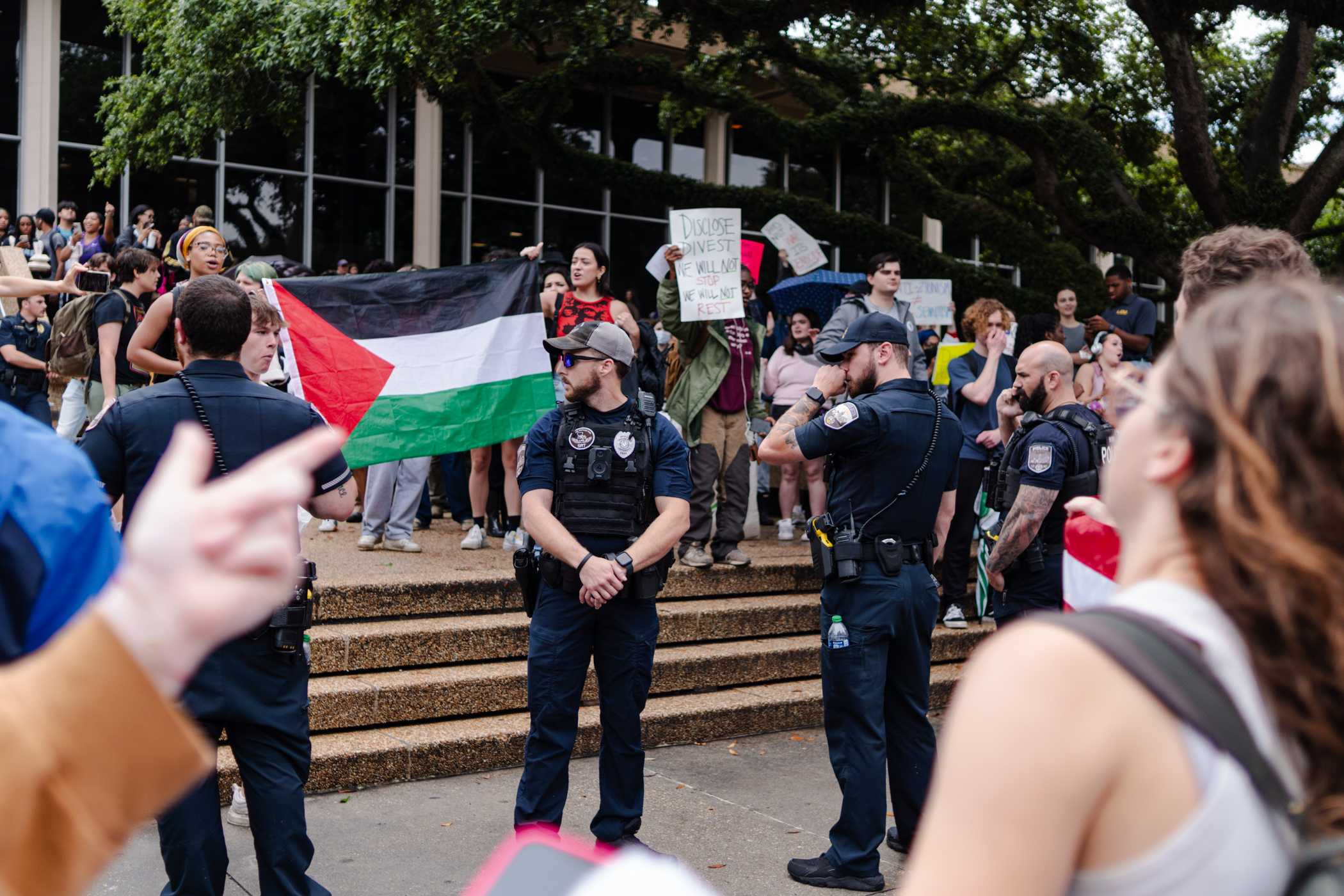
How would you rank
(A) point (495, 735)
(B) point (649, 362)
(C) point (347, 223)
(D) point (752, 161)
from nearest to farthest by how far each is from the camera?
(A) point (495, 735)
(B) point (649, 362)
(C) point (347, 223)
(D) point (752, 161)

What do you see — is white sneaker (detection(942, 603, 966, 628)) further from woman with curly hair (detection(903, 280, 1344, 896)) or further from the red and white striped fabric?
woman with curly hair (detection(903, 280, 1344, 896))

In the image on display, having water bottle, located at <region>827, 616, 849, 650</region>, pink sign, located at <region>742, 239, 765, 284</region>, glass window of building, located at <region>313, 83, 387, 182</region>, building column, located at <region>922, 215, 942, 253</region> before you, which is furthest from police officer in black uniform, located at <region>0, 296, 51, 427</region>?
building column, located at <region>922, 215, 942, 253</region>

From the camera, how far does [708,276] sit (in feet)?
28.6

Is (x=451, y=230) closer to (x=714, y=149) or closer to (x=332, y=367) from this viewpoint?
(x=714, y=149)

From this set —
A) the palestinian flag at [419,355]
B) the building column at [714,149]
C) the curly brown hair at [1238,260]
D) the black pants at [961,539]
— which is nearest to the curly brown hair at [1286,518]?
the curly brown hair at [1238,260]

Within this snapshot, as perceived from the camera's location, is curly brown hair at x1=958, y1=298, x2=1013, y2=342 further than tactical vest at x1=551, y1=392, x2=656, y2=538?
Yes

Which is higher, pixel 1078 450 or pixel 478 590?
pixel 1078 450

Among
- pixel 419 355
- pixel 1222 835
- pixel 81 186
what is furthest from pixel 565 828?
pixel 81 186

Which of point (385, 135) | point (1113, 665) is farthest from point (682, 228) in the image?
point (385, 135)

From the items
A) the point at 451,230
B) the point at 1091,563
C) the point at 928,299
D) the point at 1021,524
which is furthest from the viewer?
the point at 451,230

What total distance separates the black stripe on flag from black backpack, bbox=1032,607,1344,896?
6866 mm

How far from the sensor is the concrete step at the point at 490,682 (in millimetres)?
6257

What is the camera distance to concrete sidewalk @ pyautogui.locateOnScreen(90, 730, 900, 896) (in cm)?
497

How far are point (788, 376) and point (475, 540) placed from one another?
10.6 ft
